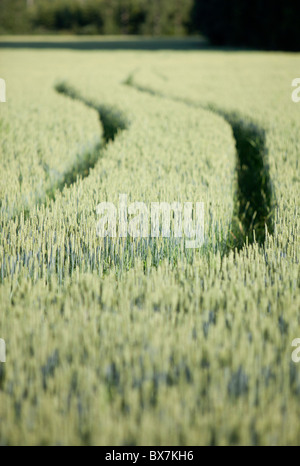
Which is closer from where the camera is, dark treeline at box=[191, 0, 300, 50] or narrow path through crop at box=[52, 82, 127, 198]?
narrow path through crop at box=[52, 82, 127, 198]

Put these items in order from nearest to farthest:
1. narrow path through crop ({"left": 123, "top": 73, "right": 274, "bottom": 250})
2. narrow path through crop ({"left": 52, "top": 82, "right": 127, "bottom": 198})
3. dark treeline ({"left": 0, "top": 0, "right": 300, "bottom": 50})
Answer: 1. narrow path through crop ({"left": 123, "top": 73, "right": 274, "bottom": 250})
2. narrow path through crop ({"left": 52, "top": 82, "right": 127, "bottom": 198})
3. dark treeline ({"left": 0, "top": 0, "right": 300, "bottom": 50})

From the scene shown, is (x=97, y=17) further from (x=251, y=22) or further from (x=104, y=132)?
(x=104, y=132)

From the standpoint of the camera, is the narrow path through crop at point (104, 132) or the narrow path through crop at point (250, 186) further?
the narrow path through crop at point (104, 132)

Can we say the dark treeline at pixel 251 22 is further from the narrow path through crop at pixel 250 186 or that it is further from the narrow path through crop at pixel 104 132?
the narrow path through crop at pixel 250 186

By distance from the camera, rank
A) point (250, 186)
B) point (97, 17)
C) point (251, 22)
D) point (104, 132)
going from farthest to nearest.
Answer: point (97, 17) < point (251, 22) < point (104, 132) < point (250, 186)

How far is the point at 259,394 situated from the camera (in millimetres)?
958

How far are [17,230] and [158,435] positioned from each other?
1365 millimetres

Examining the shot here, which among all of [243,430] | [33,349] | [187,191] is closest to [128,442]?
[243,430]

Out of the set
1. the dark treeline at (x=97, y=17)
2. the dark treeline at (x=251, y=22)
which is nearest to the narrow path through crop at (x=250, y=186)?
the dark treeline at (x=251, y=22)

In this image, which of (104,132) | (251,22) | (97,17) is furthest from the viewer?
(97,17)

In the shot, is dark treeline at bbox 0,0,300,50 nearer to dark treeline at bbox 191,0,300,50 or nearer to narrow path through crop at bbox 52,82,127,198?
dark treeline at bbox 191,0,300,50

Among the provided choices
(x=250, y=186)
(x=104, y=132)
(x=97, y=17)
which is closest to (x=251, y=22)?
(x=104, y=132)

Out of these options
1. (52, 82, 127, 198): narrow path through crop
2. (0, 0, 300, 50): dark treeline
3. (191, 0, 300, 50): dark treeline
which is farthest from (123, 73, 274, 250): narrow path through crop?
(0, 0, 300, 50): dark treeline
